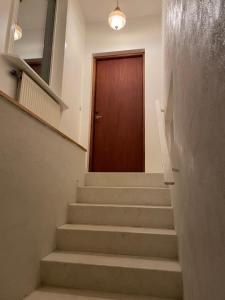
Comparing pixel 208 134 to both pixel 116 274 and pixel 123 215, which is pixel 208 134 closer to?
pixel 116 274

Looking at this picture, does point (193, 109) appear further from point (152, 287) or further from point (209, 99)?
point (152, 287)

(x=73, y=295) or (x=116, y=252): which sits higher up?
(x=116, y=252)

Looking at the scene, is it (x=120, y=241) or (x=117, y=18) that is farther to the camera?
(x=117, y=18)

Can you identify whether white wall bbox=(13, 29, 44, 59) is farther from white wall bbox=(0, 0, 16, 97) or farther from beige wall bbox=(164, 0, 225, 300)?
beige wall bbox=(164, 0, 225, 300)

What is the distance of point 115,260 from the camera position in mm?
1792

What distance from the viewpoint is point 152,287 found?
5.29ft

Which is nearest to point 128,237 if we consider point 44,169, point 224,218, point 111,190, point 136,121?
point 111,190

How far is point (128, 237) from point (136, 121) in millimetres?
2385

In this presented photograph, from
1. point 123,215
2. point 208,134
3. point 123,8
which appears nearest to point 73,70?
point 123,8

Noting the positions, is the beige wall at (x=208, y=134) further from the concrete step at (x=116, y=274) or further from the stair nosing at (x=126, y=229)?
the stair nosing at (x=126, y=229)

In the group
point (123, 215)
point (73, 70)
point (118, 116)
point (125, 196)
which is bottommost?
point (123, 215)

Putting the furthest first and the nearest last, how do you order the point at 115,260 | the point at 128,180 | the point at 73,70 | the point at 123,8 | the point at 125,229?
the point at 123,8 → the point at 73,70 → the point at 128,180 → the point at 125,229 → the point at 115,260

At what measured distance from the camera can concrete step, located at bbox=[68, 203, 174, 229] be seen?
2.18 metres

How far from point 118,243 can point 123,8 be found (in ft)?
12.4
